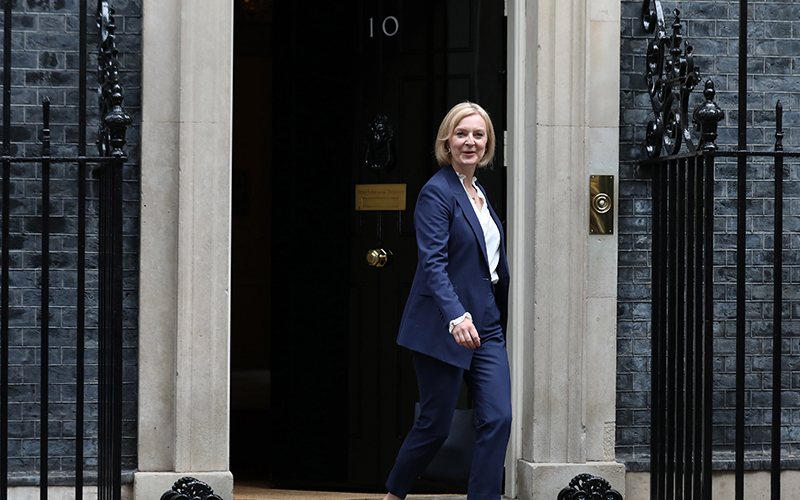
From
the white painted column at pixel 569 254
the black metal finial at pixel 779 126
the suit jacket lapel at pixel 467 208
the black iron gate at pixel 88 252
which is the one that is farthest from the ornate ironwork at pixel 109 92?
the black metal finial at pixel 779 126

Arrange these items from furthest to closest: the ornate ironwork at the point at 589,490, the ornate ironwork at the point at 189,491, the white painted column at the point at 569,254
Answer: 1. the white painted column at the point at 569,254
2. the ornate ironwork at the point at 589,490
3. the ornate ironwork at the point at 189,491

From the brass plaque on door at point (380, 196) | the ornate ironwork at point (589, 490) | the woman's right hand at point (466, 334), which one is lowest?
the ornate ironwork at point (589, 490)

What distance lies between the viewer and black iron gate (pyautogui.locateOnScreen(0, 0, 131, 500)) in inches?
152

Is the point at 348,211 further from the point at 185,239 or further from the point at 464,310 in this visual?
the point at 464,310

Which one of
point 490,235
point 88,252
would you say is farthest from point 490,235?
point 88,252

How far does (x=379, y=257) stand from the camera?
5.50 m

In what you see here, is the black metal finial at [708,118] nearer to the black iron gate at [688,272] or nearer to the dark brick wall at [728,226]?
the black iron gate at [688,272]

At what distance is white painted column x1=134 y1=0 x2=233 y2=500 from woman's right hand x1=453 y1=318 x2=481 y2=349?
5.04ft

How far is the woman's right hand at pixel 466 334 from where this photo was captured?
360 centimetres

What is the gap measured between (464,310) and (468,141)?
0.73 m

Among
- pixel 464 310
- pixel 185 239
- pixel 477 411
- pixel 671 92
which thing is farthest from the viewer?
pixel 185 239

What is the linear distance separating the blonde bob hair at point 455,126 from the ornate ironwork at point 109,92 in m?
1.35

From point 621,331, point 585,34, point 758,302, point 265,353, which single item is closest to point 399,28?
point 585,34

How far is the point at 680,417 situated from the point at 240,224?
310 inches
